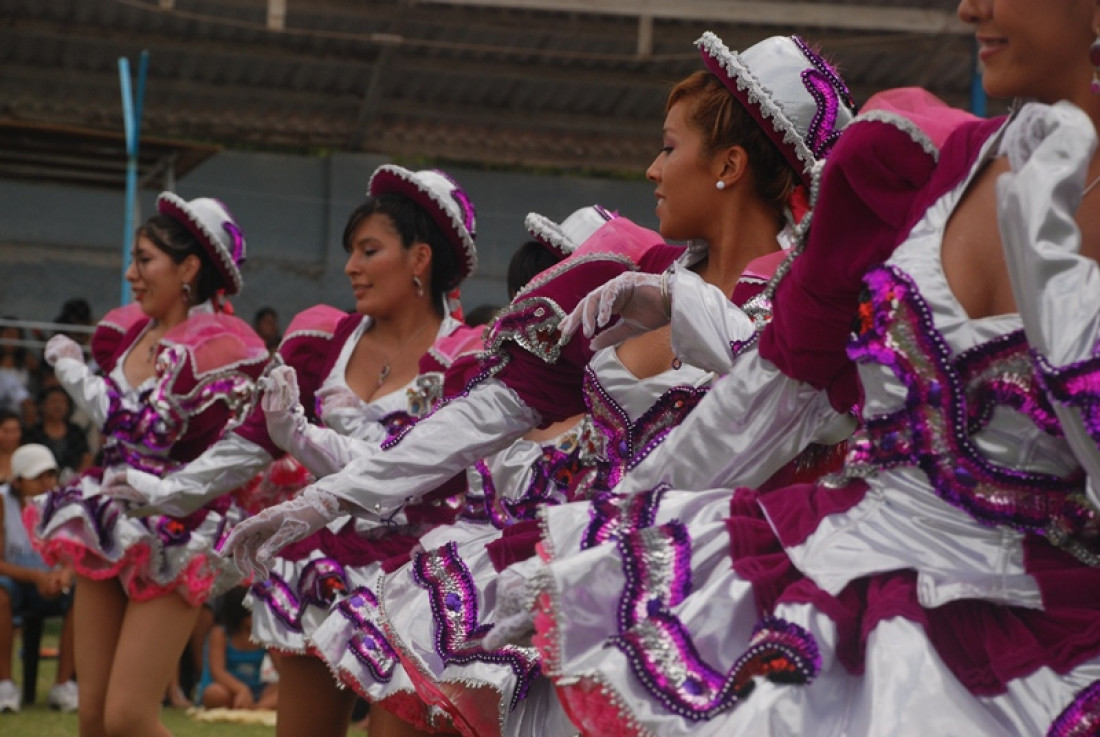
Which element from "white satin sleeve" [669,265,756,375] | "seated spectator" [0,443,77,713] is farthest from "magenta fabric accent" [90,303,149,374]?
"white satin sleeve" [669,265,756,375]

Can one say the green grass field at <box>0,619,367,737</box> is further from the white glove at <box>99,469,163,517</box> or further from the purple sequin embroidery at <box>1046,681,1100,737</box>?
the purple sequin embroidery at <box>1046,681,1100,737</box>

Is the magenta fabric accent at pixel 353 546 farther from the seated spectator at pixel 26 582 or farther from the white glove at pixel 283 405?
the seated spectator at pixel 26 582

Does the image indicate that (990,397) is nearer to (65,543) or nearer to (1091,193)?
(1091,193)

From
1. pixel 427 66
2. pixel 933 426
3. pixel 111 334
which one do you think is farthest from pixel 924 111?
pixel 427 66

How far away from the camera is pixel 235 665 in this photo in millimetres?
8273

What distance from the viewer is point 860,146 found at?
1.97m

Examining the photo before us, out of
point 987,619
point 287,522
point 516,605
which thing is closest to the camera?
point 987,619

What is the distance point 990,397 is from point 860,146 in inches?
14.8

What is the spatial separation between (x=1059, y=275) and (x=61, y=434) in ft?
29.0

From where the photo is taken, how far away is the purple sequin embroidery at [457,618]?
2.70 meters

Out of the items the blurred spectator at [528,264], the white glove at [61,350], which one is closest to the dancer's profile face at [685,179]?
the blurred spectator at [528,264]

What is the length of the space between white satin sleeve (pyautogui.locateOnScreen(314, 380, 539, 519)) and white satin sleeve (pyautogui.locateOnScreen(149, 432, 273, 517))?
155 centimetres

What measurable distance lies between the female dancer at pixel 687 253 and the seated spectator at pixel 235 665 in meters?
5.38

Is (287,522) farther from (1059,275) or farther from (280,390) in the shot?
(1059,275)
